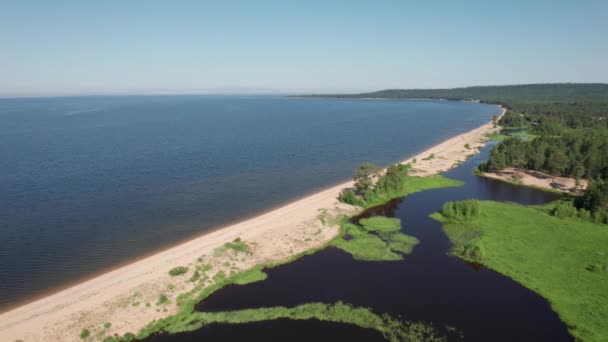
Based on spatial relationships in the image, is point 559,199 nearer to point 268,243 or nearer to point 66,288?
point 268,243

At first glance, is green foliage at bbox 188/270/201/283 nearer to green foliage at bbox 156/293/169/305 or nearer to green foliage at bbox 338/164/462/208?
green foliage at bbox 156/293/169/305

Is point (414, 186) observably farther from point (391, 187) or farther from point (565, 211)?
point (565, 211)

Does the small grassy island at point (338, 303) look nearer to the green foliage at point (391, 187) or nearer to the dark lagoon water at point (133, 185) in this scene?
the green foliage at point (391, 187)

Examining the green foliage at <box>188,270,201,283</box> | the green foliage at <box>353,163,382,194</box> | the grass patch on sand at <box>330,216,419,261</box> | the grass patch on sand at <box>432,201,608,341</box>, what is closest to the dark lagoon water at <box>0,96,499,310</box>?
the green foliage at <box>353,163,382,194</box>

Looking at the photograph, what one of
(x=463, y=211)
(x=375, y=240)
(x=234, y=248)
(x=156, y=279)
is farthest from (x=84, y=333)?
(x=463, y=211)

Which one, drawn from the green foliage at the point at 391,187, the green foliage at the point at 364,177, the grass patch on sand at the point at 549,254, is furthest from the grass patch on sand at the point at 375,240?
the green foliage at the point at 364,177

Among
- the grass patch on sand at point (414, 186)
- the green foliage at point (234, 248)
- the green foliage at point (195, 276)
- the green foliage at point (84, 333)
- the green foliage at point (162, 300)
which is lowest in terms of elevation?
the green foliage at point (84, 333)

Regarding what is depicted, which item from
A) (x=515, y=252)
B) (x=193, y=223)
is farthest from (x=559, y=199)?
(x=193, y=223)
